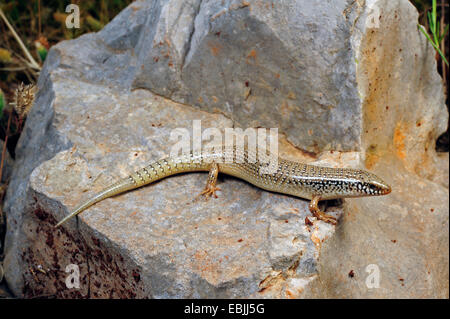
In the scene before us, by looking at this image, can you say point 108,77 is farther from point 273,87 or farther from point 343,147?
point 343,147

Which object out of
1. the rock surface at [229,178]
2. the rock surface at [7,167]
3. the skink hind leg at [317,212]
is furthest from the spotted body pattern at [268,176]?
the rock surface at [7,167]

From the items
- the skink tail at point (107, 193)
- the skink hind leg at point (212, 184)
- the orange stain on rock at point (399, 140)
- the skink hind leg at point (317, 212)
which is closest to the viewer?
the skink hind leg at point (317, 212)

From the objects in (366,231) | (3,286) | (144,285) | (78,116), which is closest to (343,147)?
(366,231)

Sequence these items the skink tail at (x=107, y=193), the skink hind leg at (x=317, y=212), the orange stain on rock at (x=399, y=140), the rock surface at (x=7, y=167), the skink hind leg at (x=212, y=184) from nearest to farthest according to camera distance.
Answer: the skink hind leg at (x=317, y=212)
the skink tail at (x=107, y=193)
the skink hind leg at (x=212, y=184)
the orange stain on rock at (x=399, y=140)
the rock surface at (x=7, y=167)

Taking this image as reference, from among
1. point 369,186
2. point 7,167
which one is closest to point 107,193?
point 7,167

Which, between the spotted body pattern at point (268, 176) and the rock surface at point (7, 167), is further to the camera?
the rock surface at point (7, 167)

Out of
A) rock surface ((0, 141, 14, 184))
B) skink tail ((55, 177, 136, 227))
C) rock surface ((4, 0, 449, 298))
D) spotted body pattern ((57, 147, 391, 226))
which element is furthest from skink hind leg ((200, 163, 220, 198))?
rock surface ((0, 141, 14, 184))

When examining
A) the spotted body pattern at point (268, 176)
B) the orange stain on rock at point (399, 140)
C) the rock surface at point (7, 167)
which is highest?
the orange stain on rock at point (399, 140)

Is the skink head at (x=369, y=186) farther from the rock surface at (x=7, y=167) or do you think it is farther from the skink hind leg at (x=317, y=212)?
the rock surface at (x=7, y=167)
